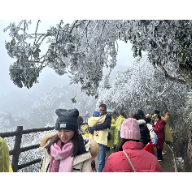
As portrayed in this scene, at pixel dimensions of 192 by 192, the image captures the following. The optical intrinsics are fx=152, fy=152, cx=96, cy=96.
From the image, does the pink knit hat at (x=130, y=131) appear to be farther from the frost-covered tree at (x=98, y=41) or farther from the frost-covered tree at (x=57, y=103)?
the frost-covered tree at (x=57, y=103)

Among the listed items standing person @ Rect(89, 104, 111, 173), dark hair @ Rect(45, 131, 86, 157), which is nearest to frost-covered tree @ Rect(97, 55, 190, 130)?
standing person @ Rect(89, 104, 111, 173)

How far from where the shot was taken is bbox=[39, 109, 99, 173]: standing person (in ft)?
5.00

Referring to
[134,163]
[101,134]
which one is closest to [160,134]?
[101,134]

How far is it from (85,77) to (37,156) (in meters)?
2.76

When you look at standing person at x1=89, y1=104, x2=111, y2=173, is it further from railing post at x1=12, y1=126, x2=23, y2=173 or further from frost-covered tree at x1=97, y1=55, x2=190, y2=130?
frost-covered tree at x1=97, y1=55, x2=190, y2=130

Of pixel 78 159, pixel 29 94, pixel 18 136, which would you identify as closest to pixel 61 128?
pixel 78 159

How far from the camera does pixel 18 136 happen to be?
3.65 metres

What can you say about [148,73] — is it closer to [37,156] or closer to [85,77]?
[85,77]

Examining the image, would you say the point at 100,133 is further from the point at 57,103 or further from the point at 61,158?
the point at 57,103

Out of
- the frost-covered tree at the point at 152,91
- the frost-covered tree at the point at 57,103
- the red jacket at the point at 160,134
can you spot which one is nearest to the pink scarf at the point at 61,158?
the red jacket at the point at 160,134

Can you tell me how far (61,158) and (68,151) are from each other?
99mm

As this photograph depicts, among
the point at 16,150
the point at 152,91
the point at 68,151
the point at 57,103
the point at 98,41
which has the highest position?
the point at 98,41

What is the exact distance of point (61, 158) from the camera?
154 cm

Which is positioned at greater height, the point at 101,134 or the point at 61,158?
the point at 61,158
